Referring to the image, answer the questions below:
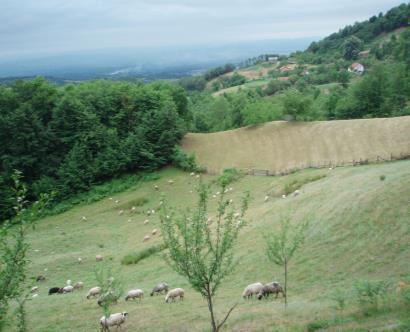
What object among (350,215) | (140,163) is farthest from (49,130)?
(350,215)

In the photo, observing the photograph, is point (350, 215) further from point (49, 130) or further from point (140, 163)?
point (49, 130)

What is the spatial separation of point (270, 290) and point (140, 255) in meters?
16.5

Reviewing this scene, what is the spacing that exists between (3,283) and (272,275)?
16.4m

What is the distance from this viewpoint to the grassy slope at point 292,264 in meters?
18.7

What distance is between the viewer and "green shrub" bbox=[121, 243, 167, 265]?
3447 centimetres

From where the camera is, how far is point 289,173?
171 ft

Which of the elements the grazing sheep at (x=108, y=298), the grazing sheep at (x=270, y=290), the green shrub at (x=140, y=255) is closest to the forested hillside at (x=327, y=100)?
the green shrub at (x=140, y=255)

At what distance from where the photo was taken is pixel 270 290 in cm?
2119

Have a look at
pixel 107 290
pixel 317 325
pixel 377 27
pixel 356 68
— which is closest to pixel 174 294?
pixel 107 290

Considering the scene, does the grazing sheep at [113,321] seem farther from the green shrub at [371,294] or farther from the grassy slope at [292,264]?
the green shrub at [371,294]

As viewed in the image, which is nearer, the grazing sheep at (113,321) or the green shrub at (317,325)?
the green shrub at (317,325)

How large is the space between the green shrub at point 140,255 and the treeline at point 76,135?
27.5 meters

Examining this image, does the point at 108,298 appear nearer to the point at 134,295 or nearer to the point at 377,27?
the point at 134,295

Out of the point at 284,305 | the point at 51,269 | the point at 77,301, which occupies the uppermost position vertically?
the point at 284,305
